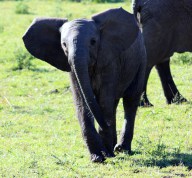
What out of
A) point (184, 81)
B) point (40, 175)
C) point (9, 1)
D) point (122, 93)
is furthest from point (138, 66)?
point (9, 1)

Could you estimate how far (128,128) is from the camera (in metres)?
7.82

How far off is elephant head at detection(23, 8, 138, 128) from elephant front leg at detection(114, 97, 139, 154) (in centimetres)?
78

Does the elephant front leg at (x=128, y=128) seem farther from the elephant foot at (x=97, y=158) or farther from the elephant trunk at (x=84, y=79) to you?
the elephant trunk at (x=84, y=79)

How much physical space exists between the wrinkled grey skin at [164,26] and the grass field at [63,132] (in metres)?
0.73

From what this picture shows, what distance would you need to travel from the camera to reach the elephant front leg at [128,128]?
7688 mm

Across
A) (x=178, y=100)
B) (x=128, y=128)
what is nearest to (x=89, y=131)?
(x=128, y=128)

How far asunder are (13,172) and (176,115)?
125 inches

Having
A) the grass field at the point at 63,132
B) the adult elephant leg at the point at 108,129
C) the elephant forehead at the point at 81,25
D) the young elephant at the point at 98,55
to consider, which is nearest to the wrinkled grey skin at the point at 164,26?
the grass field at the point at 63,132

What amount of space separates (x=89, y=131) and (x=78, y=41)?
96 cm

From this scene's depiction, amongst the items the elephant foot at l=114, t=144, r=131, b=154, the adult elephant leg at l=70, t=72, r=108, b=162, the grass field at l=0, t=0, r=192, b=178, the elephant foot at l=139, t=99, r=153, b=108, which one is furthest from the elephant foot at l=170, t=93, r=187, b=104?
the adult elephant leg at l=70, t=72, r=108, b=162

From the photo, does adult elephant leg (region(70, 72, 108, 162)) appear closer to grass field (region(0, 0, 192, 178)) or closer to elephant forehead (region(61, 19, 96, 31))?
grass field (region(0, 0, 192, 178))

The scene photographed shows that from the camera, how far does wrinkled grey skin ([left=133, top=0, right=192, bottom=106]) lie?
388 inches

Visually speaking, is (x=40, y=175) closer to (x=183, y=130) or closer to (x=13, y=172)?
(x=13, y=172)

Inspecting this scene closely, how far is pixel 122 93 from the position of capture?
7.73 metres
